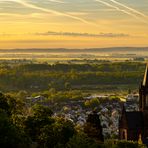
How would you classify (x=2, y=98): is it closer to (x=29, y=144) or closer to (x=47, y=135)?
(x=47, y=135)

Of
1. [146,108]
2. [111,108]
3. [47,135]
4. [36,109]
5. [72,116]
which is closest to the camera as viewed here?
[47,135]

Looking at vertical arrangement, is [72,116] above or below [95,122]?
below

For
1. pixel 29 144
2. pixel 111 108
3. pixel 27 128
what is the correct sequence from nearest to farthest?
1. pixel 29 144
2. pixel 27 128
3. pixel 111 108

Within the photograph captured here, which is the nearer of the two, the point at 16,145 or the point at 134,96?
the point at 16,145

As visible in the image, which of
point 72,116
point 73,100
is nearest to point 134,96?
point 73,100

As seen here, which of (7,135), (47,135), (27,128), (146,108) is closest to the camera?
(7,135)

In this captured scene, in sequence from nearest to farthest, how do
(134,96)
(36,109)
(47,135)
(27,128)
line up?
(47,135), (27,128), (36,109), (134,96)

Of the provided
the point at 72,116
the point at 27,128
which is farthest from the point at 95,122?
the point at 72,116

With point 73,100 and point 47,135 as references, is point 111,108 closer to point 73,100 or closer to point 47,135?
point 73,100

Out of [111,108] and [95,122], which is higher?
[95,122]
